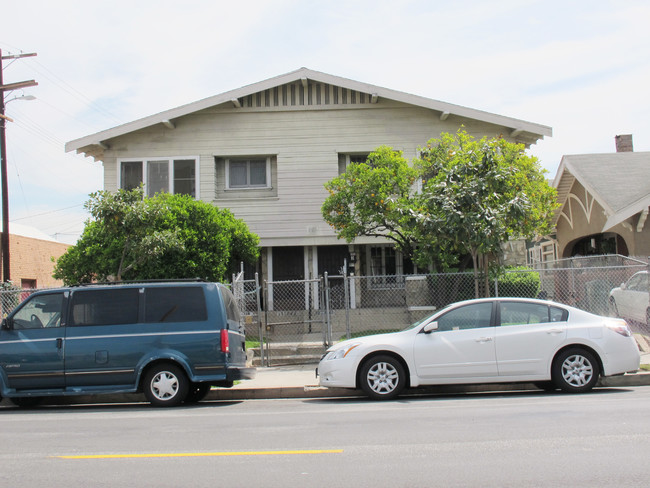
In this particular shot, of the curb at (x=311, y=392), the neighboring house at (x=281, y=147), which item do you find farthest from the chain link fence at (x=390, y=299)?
the curb at (x=311, y=392)

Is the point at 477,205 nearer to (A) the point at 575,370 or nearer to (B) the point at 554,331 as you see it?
(B) the point at 554,331

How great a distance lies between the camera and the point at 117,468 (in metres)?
5.86

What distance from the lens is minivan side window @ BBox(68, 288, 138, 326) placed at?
1023cm

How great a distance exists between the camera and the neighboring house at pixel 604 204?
17.8m

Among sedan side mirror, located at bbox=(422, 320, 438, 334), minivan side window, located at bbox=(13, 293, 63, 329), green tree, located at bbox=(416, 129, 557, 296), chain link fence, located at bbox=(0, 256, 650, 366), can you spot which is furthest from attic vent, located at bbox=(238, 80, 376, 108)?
sedan side mirror, located at bbox=(422, 320, 438, 334)

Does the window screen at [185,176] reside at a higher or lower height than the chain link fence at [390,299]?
higher

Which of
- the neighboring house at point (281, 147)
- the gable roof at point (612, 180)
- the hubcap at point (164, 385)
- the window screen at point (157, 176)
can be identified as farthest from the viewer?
the window screen at point (157, 176)

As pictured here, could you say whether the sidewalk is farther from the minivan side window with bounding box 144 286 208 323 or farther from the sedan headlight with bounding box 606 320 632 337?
the minivan side window with bounding box 144 286 208 323

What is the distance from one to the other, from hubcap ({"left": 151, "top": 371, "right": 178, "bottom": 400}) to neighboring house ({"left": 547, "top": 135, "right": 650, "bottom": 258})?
493 inches

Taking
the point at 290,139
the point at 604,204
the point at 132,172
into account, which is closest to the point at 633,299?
the point at 604,204

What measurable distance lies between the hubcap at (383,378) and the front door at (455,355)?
1.22 ft

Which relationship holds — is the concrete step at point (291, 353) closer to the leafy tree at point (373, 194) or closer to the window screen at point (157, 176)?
the leafy tree at point (373, 194)

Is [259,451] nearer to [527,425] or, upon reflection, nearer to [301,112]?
[527,425]

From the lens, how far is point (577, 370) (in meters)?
9.87
